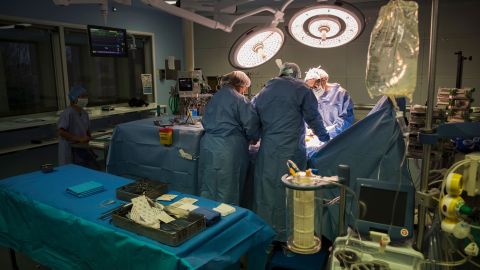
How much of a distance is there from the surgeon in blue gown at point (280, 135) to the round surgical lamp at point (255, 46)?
336 millimetres

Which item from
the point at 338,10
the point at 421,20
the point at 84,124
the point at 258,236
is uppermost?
the point at 421,20

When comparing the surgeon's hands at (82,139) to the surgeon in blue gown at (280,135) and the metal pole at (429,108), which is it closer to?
the surgeon in blue gown at (280,135)

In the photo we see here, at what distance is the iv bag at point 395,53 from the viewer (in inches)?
54.3

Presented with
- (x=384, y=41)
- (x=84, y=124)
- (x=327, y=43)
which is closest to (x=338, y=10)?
(x=327, y=43)

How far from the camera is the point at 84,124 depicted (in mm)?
3963

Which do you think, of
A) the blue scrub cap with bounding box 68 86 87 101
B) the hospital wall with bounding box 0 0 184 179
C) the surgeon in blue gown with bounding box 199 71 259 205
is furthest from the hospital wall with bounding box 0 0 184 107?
the surgeon in blue gown with bounding box 199 71 259 205

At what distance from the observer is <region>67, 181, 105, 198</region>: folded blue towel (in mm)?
2113

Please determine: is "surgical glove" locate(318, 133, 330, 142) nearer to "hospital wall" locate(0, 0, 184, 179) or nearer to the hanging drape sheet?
the hanging drape sheet

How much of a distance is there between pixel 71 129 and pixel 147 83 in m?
1.99

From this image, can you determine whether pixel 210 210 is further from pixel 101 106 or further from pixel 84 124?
pixel 101 106

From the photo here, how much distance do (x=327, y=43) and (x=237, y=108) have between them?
0.94m

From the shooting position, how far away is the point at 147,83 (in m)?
5.67

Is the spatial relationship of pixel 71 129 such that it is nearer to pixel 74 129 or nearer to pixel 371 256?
pixel 74 129

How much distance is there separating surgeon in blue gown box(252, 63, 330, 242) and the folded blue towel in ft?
4.31
